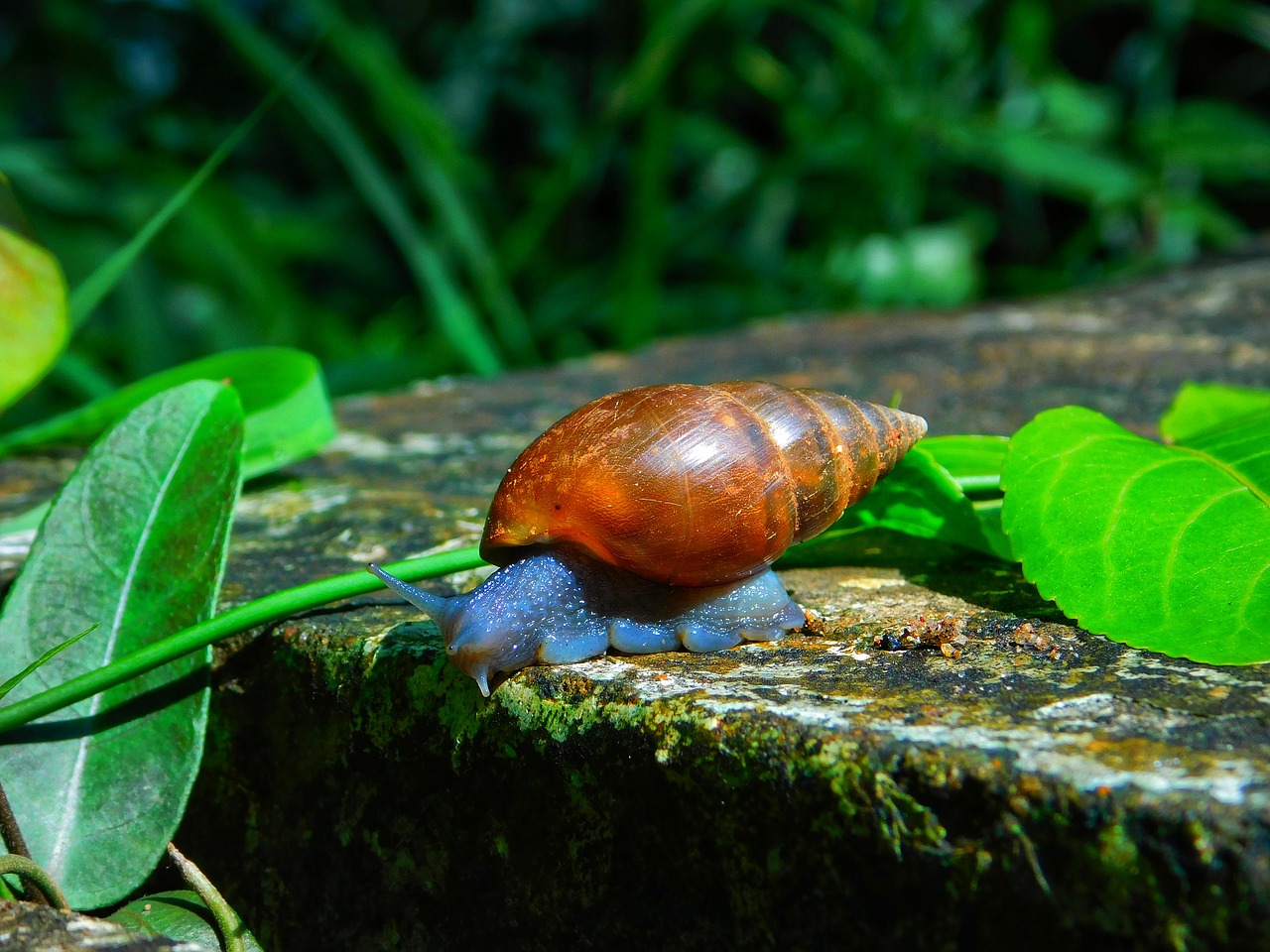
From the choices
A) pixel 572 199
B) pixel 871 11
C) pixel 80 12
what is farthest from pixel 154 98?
pixel 871 11

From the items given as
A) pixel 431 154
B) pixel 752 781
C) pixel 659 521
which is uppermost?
pixel 431 154

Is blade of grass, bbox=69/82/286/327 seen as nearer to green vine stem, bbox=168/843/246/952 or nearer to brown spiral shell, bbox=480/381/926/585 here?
brown spiral shell, bbox=480/381/926/585

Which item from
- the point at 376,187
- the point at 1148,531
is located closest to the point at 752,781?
the point at 1148,531

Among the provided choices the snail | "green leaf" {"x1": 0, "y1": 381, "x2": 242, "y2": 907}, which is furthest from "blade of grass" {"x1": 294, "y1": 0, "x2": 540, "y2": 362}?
the snail

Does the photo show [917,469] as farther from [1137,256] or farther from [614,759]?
[1137,256]

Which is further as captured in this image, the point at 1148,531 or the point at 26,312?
the point at 26,312

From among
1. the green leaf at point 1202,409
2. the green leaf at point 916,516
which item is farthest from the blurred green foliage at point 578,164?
the green leaf at point 1202,409

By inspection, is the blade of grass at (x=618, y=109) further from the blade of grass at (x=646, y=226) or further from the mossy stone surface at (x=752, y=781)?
the mossy stone surface at (x=752, y=781)

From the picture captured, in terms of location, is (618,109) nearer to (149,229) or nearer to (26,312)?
(149,229)
